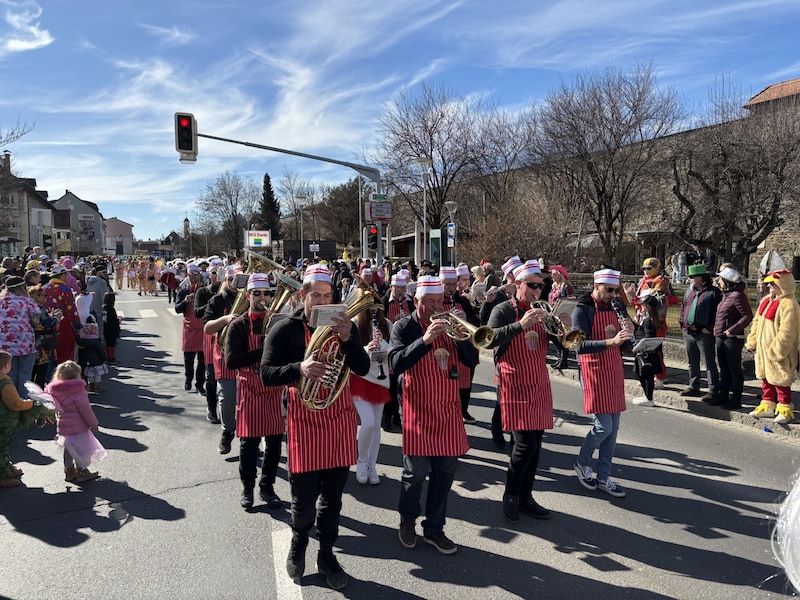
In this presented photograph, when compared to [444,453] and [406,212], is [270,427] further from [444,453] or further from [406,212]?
[406,212]

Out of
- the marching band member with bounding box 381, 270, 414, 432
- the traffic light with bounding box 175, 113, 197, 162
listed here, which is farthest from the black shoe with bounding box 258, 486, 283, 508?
the traffic light with bounding box 175, 113, 197, 162

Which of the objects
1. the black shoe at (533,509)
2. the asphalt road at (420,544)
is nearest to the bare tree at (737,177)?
the asphalt road at (420,544)

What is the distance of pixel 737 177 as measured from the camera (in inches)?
781

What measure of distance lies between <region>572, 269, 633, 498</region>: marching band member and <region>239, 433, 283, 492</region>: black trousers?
2719 millimetres

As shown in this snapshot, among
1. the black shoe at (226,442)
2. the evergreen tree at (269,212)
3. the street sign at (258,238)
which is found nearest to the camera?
the black shoe at (226,442)

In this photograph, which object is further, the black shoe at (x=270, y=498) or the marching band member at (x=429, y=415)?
the black shoe at (x=270, y=498)

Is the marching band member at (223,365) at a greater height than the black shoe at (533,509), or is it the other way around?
the marching band member at (223,365)

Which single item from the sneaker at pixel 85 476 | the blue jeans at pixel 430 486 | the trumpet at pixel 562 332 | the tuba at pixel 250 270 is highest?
the tuba at pixel 250 270

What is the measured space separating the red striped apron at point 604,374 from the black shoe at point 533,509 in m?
0.92

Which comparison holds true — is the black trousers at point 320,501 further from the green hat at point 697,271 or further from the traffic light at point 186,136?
the traffic light at point 186,136

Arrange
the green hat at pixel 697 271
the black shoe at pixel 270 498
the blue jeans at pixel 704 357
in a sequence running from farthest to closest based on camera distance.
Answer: the green hat at pixel 697 271 < the blue jeans at pixel 704 357 < the black shoe at pixel 270 498

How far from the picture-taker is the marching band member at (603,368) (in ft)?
15.6

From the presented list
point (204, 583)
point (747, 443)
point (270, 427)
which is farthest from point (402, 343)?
point (747, 443)

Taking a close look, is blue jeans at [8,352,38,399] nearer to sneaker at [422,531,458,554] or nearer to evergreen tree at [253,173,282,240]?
sneaker at [422,531,458,554]
